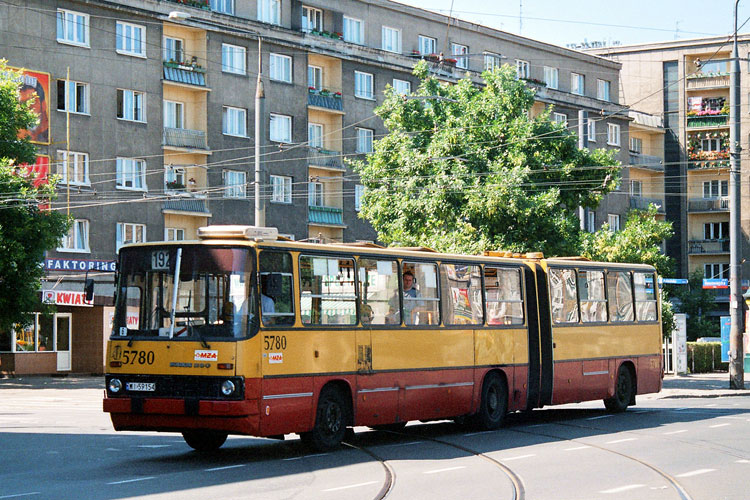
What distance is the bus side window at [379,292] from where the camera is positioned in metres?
17.8

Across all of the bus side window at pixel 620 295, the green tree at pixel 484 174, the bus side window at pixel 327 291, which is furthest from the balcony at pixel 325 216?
the bus side window at pixel 327 291

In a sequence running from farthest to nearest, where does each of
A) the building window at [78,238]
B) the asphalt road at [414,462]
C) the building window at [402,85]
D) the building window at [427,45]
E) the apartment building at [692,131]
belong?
the apartment building at [692,131] → the building window at [427,45] → the building window at [402,85] → the building window at [78,238] → the asphalt road at [414,462]

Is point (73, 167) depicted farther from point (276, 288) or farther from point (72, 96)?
point (276, 288)

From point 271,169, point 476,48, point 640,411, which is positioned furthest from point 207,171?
point 640,411

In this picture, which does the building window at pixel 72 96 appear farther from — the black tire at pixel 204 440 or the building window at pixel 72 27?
the black tire at pixel 204 440

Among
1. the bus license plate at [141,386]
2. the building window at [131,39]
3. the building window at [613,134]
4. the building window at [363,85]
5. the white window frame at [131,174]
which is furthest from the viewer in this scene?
the building window at [613,134]

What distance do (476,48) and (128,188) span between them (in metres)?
23.0

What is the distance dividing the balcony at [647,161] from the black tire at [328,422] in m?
60.6

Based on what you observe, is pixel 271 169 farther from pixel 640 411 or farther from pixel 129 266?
pixel 129 266

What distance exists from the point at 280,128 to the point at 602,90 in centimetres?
2678

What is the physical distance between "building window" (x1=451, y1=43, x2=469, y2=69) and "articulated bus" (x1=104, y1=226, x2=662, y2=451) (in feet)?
129

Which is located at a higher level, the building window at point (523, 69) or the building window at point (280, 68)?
the building window at point (523, 69)

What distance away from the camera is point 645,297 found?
26281 millimetres

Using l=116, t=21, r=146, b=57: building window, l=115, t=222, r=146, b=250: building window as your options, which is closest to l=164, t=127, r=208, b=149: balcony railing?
l=116, t=21, r=146, b=57: building window
